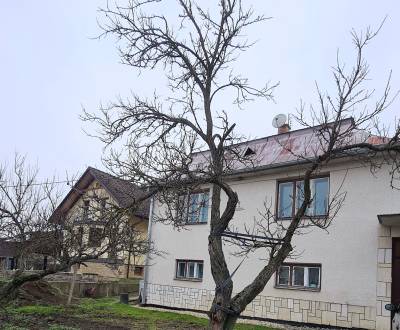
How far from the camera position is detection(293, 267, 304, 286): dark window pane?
50.2 feet

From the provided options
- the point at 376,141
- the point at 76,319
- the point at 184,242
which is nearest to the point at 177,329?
the point at 76,319

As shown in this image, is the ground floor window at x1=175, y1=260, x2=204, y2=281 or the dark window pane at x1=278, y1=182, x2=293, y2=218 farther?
the ground floor window at x1=175, y1=260, x2=204, y2=281

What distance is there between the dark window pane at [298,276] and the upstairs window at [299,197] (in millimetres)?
1620

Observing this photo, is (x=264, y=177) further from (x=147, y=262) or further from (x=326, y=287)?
(x=147, y=262)

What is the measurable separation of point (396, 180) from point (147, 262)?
10.9 metres

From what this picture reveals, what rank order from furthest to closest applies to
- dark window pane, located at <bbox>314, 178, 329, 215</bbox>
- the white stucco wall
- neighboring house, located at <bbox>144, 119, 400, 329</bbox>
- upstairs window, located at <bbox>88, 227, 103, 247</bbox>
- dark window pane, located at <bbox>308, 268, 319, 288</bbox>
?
dark window pane, located at <bbox>314, 178, 329, 215</bbox>, dark window pane, located at <bbox>308, 268, 319, 288</bbox>, the white stucco wall, neighboring house, located at <bbox>144, 119, 400, 329</bbox>, upstairs window, located at <bbox>88, 227, 103, 247</bbox>

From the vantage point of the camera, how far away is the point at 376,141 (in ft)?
47.8

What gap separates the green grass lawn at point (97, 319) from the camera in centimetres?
1406

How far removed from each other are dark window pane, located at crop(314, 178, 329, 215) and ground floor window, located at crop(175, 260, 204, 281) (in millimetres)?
5344

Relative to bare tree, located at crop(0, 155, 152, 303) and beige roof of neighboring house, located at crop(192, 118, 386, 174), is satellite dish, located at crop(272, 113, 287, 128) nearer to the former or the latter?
beige roof of neighboring house, located at crop(192, 118, 386, 174)

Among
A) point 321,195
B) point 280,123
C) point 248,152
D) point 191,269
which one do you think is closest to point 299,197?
point 321,195

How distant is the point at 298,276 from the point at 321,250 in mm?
1204

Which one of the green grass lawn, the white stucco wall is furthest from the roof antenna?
the green grass lawn

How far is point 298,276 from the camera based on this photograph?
15.4m
